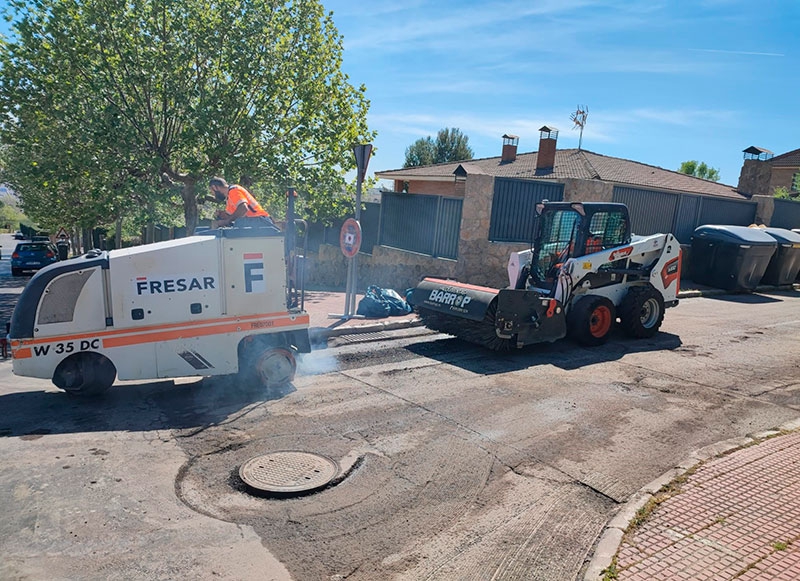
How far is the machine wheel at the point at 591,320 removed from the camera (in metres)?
9.43

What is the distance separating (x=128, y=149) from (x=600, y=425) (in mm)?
13103

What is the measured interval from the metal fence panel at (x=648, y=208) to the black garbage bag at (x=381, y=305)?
826cm

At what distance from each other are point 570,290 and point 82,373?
703 cm

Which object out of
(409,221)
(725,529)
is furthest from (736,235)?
(725,529)

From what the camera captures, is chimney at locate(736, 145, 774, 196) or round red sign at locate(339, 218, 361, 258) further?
chimney at locate(736, 145, 774, 196)

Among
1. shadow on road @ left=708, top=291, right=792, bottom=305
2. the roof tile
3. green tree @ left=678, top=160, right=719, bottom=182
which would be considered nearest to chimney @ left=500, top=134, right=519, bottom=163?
the roof tile

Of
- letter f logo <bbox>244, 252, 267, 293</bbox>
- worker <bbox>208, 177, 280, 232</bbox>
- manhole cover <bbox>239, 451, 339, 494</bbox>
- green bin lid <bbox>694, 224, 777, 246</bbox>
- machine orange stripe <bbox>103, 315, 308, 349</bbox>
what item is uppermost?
worker <bbox>208, 177, 280, 232</bbox>

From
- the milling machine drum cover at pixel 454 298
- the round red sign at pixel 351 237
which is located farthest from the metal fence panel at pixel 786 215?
the round red sign at pixel 351 237

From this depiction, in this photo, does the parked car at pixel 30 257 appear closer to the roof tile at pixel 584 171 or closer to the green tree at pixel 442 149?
the roof tile at pixel 584 171

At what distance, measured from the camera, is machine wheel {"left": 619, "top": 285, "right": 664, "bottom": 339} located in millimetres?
10078

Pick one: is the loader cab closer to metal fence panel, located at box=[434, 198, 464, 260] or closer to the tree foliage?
metal fence panel, located at box=[434, 198, 464, 260]

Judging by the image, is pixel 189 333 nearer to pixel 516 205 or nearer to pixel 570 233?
pixel 570 233

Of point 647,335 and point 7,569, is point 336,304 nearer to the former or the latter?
point 647,335

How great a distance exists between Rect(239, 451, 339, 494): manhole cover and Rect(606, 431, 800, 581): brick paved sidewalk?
2457mm
